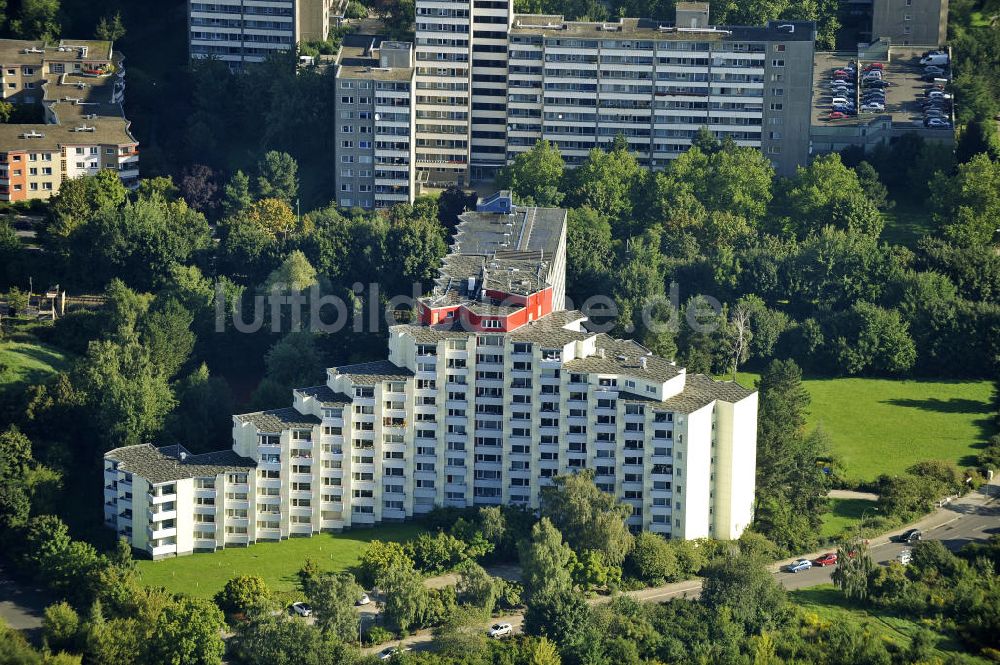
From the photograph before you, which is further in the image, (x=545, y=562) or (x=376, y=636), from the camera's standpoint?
(x=545, y=562)

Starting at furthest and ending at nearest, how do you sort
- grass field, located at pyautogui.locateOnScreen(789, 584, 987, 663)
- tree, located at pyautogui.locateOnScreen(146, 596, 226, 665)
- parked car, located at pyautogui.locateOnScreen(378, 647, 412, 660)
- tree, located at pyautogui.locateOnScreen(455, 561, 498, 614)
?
grass field, located at pyautogui.locateOnScreen(789, 584, 987, 663) < tree, located at pyautogui.locateOnScreen(455, 561, 498, 614) < parked car, located at pyautogui.locateOnScreen(378, 647, 412, 660) < tree, located at pyautogui.locateOnScreen(146, 596, 226, 665)

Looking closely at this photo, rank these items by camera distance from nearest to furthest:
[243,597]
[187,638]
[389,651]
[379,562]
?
[187,638], [389,651], [243,597], [379,562]

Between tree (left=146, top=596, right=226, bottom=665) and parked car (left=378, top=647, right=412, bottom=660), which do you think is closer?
tree (left=146, top=596, right=226, bottom=665)

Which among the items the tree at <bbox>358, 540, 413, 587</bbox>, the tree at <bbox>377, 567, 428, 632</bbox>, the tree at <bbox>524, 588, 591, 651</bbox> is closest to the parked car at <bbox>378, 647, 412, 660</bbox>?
the tree at <bbox>377, 567, 428, 632</bbox>

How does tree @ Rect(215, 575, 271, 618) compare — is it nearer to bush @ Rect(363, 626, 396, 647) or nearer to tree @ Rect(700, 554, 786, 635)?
bush @ Rect(363, 626, 396, 647)

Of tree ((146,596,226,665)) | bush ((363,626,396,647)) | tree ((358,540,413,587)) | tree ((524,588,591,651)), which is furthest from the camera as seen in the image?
tree ((358,540,413,587))

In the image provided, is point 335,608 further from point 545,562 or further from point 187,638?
point 545,562

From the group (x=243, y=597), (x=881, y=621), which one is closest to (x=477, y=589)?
(x=243, y=597)
